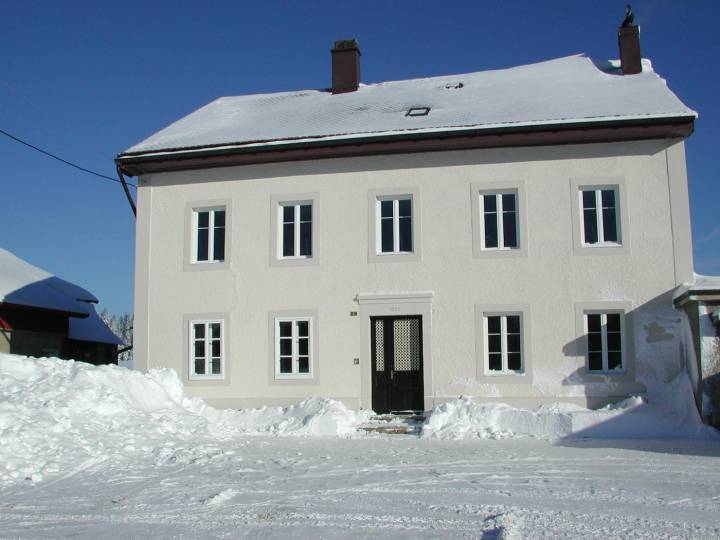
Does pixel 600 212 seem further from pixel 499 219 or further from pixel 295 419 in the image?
pixel 295 419

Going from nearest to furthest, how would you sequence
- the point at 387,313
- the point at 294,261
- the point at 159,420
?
1. the point at 159,420
2. the point at 387,313
3. the point at 294,261

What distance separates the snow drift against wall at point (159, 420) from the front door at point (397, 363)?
0.72 meters

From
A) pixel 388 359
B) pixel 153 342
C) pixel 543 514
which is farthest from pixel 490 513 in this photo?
pixel 153 342

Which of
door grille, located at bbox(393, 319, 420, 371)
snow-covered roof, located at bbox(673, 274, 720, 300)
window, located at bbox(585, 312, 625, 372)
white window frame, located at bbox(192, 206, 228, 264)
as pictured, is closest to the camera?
snow-covered roof, located at bbox(673, 274, 720, 300)

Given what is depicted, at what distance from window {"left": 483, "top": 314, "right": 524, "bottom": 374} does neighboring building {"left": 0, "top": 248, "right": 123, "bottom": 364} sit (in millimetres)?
14246

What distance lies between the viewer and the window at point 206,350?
1708 cm

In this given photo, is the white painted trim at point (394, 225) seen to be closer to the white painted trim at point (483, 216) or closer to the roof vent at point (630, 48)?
the white painted trim at point (483, 216)

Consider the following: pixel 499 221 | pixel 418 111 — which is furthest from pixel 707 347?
pixel 418 111

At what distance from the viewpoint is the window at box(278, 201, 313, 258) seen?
1709 cm

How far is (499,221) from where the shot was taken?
1622cm

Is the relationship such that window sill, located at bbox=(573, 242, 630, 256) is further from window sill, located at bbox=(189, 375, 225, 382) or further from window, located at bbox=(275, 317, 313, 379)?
window sill, located at bbox=(189, 375, 225, 382)

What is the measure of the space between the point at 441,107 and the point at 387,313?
212 inches

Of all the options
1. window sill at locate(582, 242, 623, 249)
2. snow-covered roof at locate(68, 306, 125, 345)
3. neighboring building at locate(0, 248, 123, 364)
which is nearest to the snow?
window sill at locate(582, 242, 623, 249)

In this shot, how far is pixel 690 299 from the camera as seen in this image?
13.7 metres
